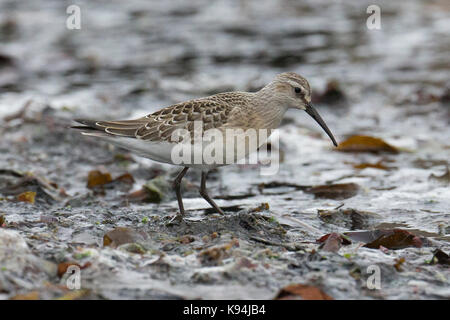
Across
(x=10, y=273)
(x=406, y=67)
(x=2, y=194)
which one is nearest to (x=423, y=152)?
(x=406, y=67)

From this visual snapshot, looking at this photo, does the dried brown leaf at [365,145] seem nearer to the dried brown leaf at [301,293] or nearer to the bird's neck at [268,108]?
the bird's neck at [268,108]

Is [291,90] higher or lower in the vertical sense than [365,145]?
higher

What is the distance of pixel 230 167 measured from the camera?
8398 millimetres

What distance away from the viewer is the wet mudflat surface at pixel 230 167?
14.5ft

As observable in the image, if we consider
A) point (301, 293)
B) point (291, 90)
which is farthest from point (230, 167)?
point (301, 293)

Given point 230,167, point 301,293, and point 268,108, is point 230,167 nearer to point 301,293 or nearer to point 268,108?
point 268,108

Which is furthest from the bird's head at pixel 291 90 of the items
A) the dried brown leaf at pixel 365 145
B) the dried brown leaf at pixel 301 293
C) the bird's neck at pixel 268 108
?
the dried brown leaf at pixel 365 145

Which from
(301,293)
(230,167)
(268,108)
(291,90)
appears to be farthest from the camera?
(230,167)

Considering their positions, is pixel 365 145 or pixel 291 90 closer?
pixel 291 90

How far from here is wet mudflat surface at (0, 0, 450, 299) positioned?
4.43 meters

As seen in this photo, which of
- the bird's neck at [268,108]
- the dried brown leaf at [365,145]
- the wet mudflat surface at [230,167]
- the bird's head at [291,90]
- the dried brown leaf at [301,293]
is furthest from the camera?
the dried brown leaf at [365,145]

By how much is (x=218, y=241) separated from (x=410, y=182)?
10.7 ft

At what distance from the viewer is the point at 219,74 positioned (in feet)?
40.8
